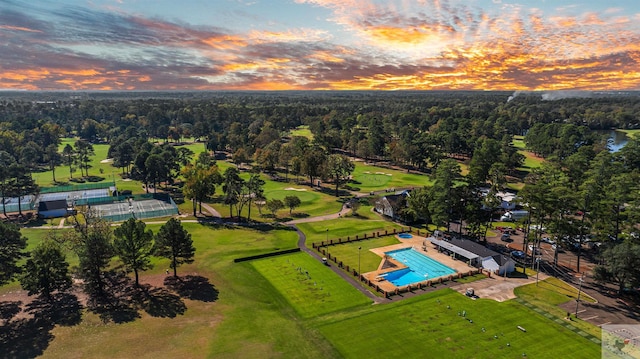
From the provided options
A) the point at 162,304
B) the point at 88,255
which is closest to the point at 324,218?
the point at 162,304

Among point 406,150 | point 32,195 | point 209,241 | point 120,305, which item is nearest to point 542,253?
Result: point 209,241

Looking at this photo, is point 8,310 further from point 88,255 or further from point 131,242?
point 131,242

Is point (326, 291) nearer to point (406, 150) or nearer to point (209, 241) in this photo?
point (209, 241)

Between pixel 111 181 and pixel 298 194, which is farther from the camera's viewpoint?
pixel 111 181

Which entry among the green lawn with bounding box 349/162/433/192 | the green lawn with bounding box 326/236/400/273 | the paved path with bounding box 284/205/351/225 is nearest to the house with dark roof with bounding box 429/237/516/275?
the green lawn with bounding box 326/236/400/273

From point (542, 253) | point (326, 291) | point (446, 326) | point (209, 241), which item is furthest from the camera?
point (209, 241)

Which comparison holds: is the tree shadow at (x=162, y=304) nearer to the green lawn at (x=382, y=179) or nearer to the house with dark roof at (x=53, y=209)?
the house with dark roof at (x=53, y=209)
